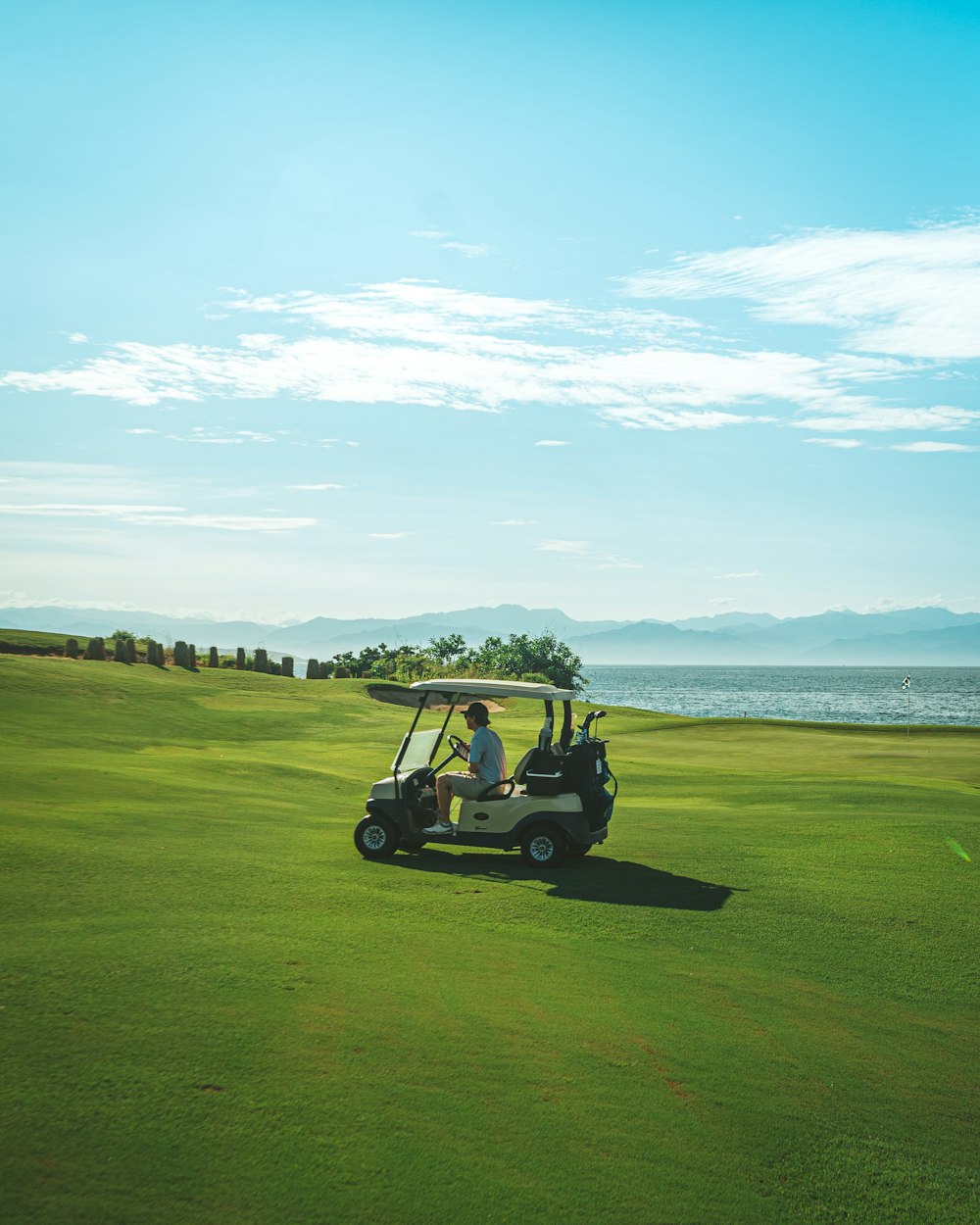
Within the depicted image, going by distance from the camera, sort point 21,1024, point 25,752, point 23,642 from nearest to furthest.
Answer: point 21,1024
point 25,752
point 23,642

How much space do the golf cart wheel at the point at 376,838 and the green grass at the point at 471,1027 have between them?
20 centimetres

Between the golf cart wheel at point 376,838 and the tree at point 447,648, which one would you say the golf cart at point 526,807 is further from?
the tree at point 447,648

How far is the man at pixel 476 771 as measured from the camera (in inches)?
502

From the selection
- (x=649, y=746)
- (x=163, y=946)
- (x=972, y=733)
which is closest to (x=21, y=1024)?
(x=163, y=946)

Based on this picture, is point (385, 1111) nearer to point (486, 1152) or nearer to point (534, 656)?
point (486, 1152)

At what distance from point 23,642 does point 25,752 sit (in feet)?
77.0

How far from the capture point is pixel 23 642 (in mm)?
40062

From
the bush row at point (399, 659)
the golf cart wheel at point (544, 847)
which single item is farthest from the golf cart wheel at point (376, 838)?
the bush row at point (399, 659)

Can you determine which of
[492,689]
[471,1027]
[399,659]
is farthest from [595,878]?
[399,659]

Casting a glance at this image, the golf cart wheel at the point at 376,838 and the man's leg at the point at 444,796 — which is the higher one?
the man's leg at the point at 444,796

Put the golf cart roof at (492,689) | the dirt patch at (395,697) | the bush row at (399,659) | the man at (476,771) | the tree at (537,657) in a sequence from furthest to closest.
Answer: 1. the tree at (537,657)
2. the dirt patch at (395,697)
3. the bush row at (399,659)
4. the man at (476,771)
5. the golf cart roof at (492,689)

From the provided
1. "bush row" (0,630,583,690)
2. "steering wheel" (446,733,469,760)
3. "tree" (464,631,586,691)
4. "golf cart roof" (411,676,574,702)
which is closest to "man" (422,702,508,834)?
"golf cart roof" (411,676,574,702)

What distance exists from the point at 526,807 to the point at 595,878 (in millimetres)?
1254

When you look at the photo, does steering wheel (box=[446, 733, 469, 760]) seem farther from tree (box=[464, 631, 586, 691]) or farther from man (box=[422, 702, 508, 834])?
tree (box=[464, 631, 586, 691])
